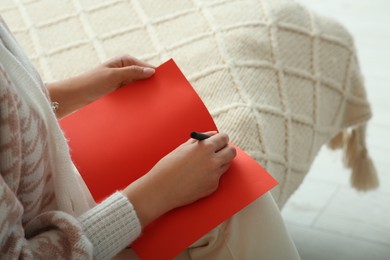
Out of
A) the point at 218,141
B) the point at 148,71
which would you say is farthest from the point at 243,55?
the point at 218,141

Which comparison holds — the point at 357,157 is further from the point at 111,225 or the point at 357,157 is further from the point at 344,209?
the point at 111,225

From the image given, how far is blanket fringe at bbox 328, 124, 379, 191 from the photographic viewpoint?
4.53ft

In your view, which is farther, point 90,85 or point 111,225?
point 90,85

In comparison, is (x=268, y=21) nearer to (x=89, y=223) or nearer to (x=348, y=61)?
(x=348, y=61)

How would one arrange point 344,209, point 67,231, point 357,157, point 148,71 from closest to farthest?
point 67,231 < point 148,71 < point 357,157 < point 344,209

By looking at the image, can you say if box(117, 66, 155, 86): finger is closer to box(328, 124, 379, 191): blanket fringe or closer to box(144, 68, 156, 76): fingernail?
box(144, 68, 156, 76): fingernail

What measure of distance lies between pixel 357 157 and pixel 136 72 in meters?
0.66

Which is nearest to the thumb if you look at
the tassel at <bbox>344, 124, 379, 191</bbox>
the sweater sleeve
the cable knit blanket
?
the cable knit blanket

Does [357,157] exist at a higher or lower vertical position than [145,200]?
lower

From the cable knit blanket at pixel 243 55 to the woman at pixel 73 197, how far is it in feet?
0.59

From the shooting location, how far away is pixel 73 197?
2.50ft

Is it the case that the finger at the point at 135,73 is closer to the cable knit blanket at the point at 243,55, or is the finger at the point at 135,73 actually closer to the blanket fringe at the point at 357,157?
the cable knit blanket at the point at 243,55

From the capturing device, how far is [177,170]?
0.76m

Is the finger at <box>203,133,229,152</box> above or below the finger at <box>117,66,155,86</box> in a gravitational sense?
below
